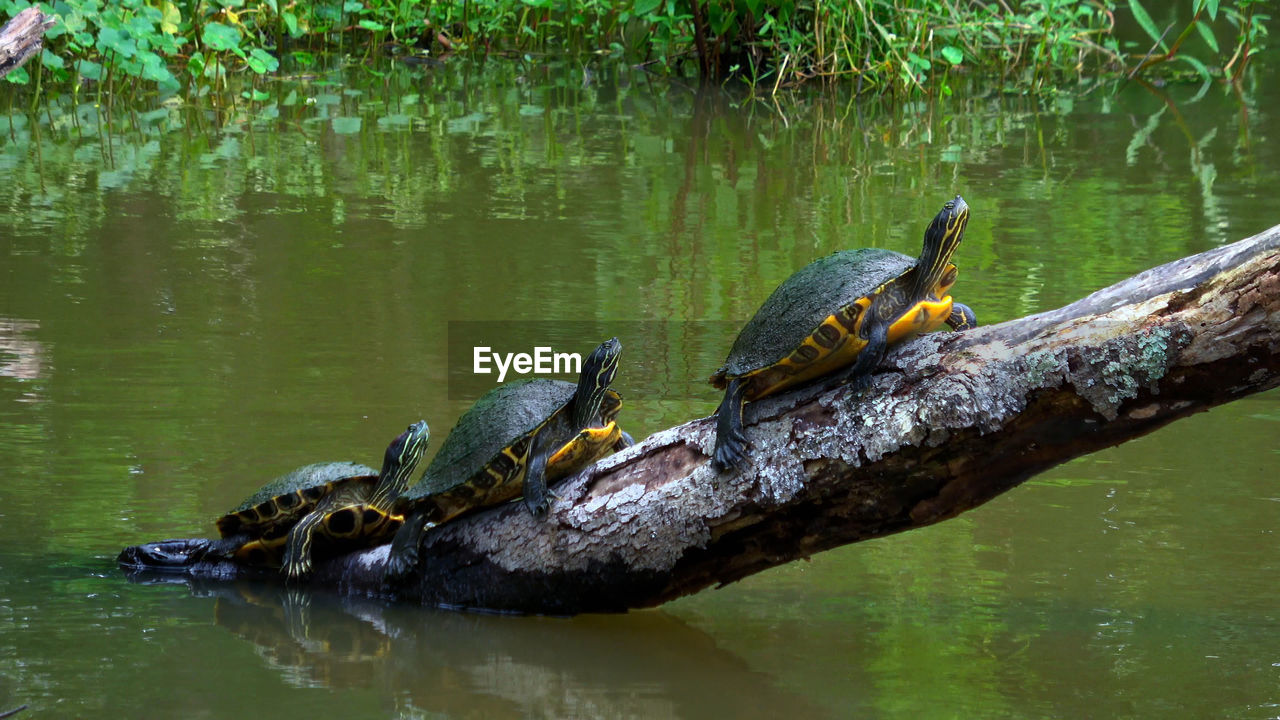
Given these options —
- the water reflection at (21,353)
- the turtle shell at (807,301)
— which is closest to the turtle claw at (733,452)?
the turtle shell at (807,301)

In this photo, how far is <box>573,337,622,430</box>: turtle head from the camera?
3105 millimetres

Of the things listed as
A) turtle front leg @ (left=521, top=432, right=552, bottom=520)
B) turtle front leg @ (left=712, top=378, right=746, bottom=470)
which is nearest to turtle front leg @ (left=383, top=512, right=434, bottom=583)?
turtle front leg @ (left=521, top=432, right=552, bottom=520)

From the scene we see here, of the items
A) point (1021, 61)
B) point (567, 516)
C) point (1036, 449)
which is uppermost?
point (1021, 61)

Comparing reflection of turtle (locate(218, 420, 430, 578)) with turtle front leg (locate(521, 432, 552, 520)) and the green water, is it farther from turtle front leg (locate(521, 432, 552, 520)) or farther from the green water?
turtle front leg (locate(521, 432, 552, 520))

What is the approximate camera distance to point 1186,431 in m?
4.09

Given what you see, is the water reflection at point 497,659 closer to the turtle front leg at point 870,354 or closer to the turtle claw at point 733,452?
the turtle claw at point 733,452

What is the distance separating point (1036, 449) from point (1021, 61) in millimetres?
10071

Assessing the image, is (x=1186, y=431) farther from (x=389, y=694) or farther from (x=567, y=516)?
(x=389, y=694)

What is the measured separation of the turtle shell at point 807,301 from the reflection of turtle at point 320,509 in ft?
3.01

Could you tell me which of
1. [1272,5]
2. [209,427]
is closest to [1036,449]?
[209,427]

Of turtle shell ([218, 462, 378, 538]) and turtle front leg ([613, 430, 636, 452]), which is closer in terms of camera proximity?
turtle shell ([218, 462, 378, 538])

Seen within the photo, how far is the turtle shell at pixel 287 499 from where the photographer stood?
3.24m

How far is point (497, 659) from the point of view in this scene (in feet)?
9.39

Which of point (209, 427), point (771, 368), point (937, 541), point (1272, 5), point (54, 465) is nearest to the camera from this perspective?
point (771, 368)
